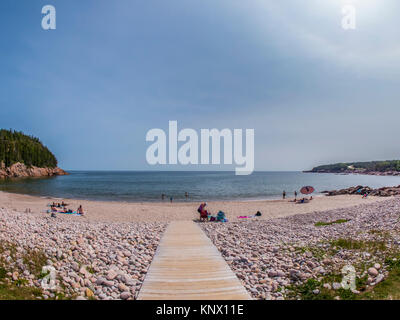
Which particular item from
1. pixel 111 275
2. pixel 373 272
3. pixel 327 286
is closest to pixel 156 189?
pixel 111 275

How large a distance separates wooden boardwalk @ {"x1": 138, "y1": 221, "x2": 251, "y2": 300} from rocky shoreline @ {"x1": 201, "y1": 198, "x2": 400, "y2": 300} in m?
0.51

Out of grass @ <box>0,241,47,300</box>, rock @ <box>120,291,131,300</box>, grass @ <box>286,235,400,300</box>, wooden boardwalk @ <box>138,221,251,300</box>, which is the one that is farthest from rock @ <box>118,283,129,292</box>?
grass @ <box>286,235,400,300</box>

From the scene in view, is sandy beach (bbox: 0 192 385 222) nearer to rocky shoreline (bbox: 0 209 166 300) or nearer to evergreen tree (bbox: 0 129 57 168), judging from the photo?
rocky shoreline (bbox: 0 209 166 300)

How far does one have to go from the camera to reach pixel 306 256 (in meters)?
7.93

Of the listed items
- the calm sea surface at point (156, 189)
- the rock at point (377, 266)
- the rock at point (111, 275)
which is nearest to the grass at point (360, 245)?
the rock at point (377, 266)

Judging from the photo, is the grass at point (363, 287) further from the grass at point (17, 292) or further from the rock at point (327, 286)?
the grass at point (17, 292)

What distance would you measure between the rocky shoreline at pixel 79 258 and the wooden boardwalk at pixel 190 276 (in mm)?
468

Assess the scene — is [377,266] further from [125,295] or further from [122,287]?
[122,287]

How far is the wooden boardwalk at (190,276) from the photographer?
5730mm

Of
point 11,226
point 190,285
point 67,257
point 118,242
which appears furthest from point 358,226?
point 11,226

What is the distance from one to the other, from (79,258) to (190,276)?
4.50 metres
